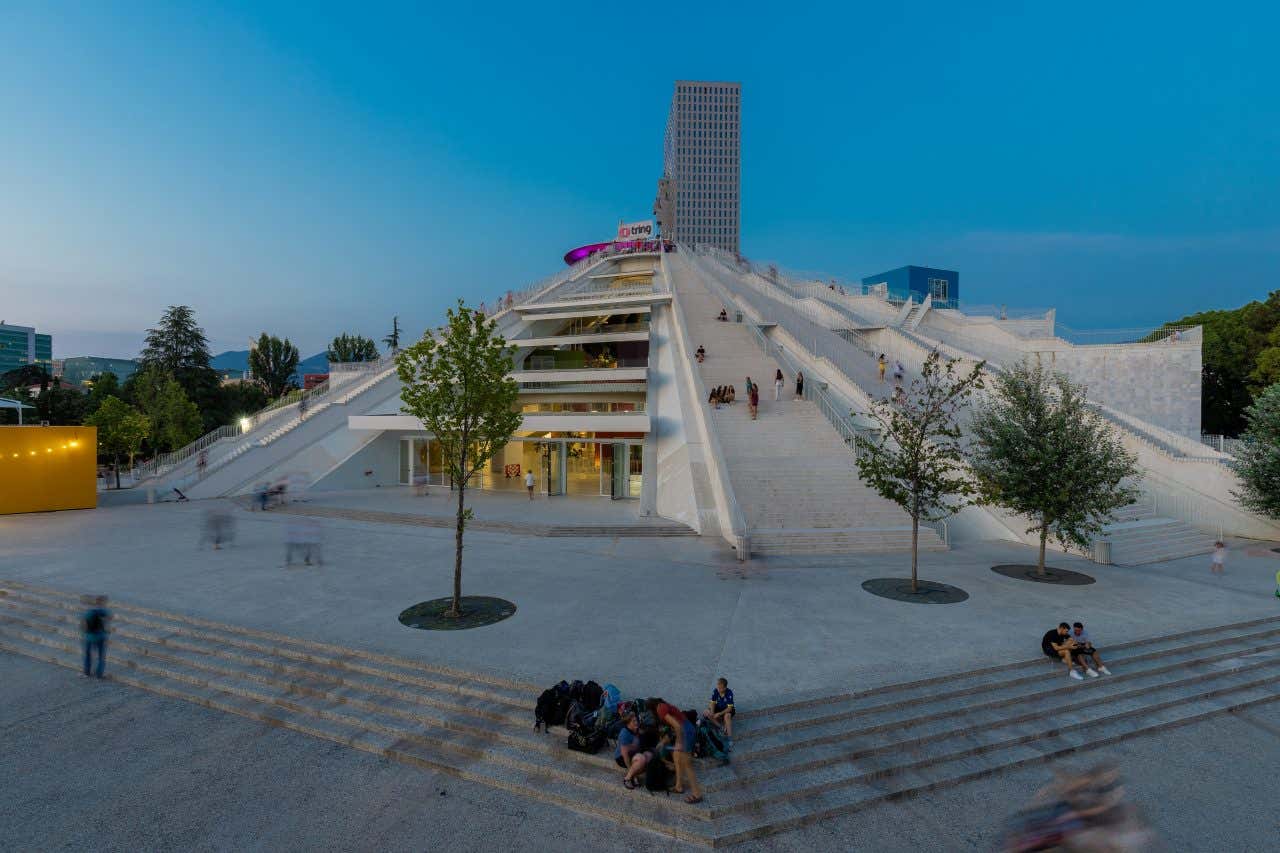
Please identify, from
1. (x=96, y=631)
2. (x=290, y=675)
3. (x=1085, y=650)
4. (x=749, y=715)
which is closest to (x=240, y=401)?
(x=96, y=631)

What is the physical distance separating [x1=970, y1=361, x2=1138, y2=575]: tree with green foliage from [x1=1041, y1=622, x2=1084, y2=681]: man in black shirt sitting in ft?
17.5

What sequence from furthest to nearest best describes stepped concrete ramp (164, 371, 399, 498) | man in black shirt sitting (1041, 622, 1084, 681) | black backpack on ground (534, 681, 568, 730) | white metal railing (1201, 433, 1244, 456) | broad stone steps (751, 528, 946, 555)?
stepped concrete ramp (164, 371, 399, 498) < white metal railing (1201, 433, 1244, 456) < broad stone steps (751, 528, 946, 555) < man in black shirt sitting (1041, 622, 1084, 681) < black backpack on ground (534, 681, 568, 730)

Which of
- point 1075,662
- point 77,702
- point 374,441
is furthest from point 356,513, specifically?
point 1075,662

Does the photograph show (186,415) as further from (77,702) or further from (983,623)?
(983,623)

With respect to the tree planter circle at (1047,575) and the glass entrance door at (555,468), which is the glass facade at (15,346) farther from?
the tree planter circle at (1047,575)

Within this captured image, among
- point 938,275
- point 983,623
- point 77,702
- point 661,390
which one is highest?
point 938,275

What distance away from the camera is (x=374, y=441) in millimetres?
27375

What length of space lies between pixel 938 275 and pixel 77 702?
87.5 m

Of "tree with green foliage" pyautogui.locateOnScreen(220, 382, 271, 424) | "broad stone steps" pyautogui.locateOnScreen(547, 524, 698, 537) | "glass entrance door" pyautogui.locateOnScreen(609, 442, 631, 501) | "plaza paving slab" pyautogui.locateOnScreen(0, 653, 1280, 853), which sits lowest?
"plaza paving slab" pyautogui.locateOnScreen(0, 653, 1280, 853)

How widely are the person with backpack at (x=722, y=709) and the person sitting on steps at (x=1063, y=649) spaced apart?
532 cm

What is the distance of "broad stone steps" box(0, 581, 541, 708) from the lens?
7715mm

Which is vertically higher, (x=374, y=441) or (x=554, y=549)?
(x=374, y=441)

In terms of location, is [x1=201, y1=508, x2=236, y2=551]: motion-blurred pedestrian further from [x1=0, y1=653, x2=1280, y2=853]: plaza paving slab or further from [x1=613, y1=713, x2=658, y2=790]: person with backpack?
[x1=613, y1=713, x2=658, y2=790]: person with backpack

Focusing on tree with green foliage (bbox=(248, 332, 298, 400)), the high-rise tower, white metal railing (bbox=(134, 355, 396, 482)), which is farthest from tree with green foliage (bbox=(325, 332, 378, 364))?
the high-rise tower
